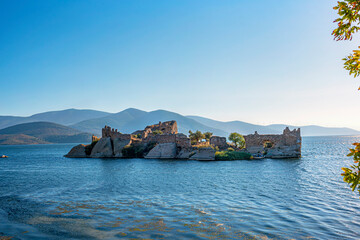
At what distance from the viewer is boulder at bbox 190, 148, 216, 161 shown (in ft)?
147

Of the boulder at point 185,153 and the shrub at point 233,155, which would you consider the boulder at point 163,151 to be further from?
the shrub at point 233,155

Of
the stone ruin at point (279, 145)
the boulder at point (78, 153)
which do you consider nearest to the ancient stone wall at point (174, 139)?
the stone ruin at point (279, 145)

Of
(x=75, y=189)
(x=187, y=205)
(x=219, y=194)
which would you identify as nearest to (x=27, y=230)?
(x=187, y=205)

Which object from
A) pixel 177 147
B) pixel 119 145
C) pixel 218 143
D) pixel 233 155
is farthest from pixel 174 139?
pixel 119 145

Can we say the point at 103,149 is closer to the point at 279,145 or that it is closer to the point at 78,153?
the point at 78,153

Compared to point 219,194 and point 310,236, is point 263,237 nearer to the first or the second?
point 310,236

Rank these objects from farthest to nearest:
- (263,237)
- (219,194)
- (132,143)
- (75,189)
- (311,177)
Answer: (132,143)
(311,177)
(75,189)
(219,194)
(263,237)

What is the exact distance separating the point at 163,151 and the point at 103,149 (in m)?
15.9

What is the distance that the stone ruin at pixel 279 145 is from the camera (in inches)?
1811

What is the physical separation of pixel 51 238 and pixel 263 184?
17.0 meters

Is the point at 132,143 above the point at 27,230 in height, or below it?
above

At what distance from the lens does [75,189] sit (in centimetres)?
2055

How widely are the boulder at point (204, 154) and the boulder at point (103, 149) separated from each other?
21325 mm

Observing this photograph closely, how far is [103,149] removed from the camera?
5681 cm
